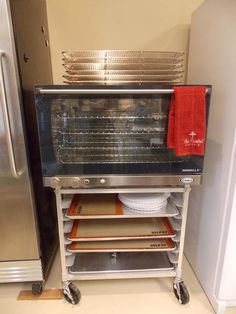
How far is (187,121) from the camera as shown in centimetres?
93

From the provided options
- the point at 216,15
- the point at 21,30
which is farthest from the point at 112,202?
the point at 216,15

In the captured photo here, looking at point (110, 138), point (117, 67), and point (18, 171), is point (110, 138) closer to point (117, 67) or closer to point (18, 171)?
point (117, 67)

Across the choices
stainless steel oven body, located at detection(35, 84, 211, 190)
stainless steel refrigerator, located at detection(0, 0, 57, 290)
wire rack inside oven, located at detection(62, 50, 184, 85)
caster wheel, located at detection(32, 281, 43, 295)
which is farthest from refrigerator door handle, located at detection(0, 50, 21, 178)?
caster wheel, located at detection(32, 281, 43, 295)

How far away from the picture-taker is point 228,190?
104 cm

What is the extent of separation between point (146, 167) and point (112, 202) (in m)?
0.37

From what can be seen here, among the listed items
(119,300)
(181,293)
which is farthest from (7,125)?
(181,293)

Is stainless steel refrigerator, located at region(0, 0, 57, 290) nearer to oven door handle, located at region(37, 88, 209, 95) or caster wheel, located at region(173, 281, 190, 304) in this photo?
oven door handle, located at region(37, 88, 209, 95)

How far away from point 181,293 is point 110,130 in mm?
979

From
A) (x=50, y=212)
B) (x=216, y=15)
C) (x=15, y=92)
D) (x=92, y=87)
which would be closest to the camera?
(x=92, y=87)

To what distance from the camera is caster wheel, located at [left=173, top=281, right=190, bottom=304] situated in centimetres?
122

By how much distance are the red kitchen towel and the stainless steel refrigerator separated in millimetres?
682

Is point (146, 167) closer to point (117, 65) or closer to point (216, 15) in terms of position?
point (117, 65)

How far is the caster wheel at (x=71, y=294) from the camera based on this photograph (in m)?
1.22

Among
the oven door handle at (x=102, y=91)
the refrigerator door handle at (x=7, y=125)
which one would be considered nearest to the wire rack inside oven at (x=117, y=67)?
the oven door handle at (x=102, y=91)
